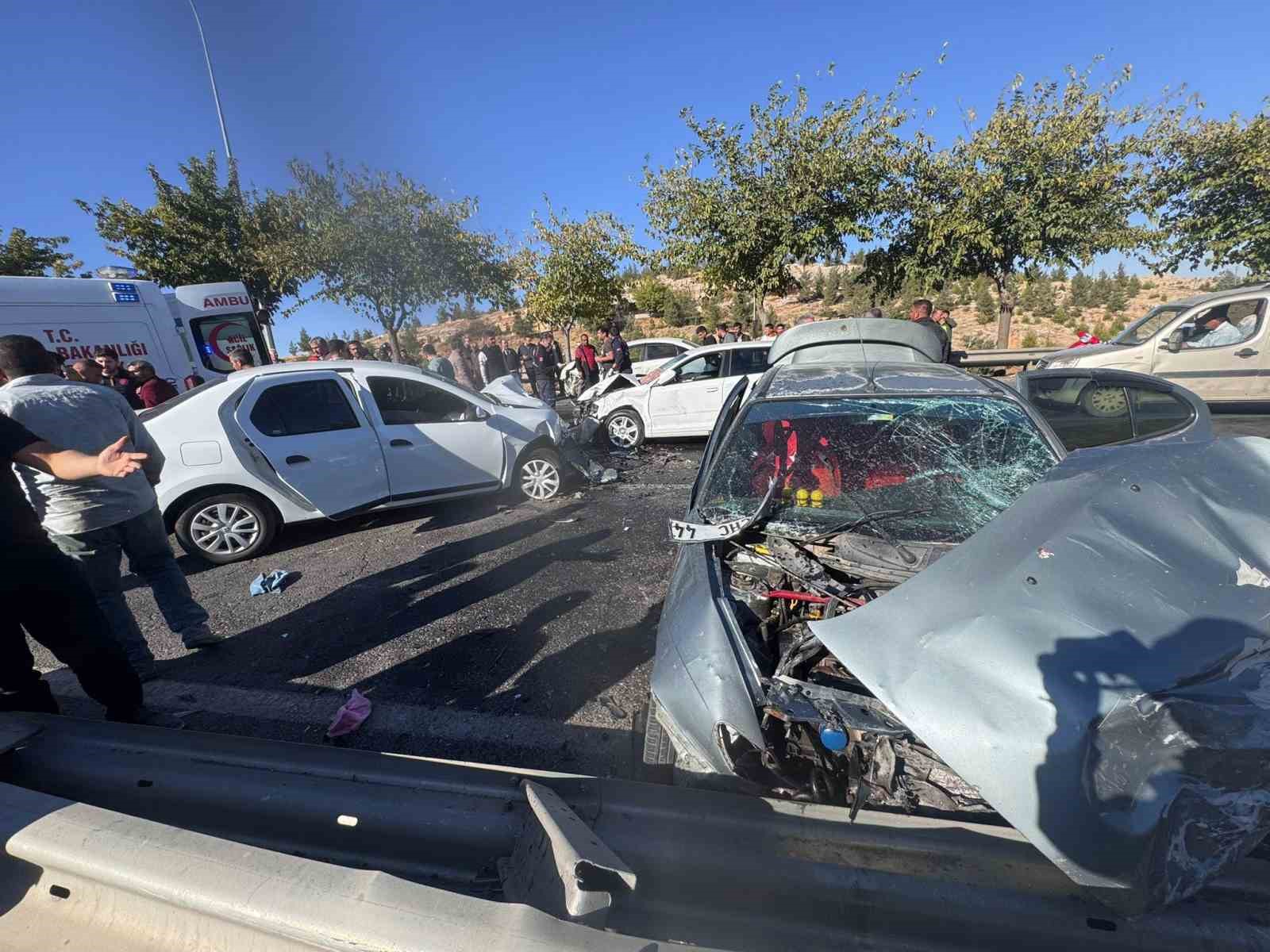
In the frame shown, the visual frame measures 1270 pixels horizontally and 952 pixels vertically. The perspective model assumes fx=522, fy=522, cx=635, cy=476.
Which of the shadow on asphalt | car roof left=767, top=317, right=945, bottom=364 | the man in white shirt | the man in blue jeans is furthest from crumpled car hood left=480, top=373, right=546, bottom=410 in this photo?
the man in white shirt

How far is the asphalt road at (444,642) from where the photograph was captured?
8.45ft

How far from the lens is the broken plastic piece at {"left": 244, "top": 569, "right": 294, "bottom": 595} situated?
156 inches

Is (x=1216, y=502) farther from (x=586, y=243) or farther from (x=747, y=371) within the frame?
(x=586, y=243)

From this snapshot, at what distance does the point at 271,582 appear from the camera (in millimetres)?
4051

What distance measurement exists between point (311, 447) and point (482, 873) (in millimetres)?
4032

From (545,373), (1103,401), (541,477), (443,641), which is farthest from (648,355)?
(443,641)

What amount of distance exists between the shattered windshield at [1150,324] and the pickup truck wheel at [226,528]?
36.9ft

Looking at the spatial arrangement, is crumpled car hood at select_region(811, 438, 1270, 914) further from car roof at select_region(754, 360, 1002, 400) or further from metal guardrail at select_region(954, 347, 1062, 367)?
metal guardrail at select_region(954, 347, 1062, 367)

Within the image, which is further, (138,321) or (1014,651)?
(138,321)

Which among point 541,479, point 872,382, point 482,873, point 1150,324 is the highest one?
point 872,382

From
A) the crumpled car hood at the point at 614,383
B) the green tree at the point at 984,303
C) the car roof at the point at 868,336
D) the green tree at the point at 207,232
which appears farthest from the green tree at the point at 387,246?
the green tree at the point at 984,303

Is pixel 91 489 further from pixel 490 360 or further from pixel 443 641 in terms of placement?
pixel 490 360

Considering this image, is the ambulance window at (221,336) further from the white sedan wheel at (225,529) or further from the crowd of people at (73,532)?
the crowd of people at (73,532)

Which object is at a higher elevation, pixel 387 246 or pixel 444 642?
pixel 387 246
